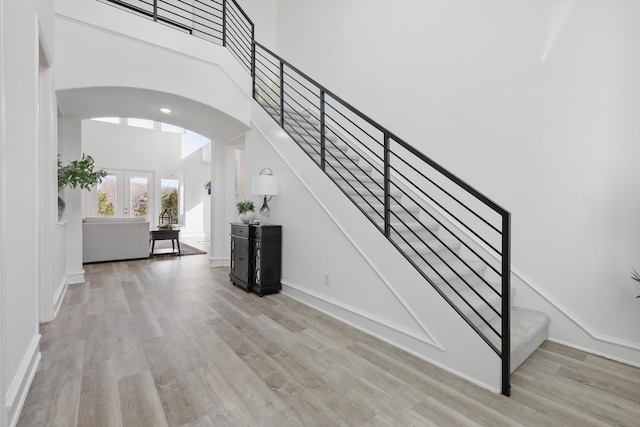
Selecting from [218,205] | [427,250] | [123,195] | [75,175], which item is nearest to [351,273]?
[427,250]

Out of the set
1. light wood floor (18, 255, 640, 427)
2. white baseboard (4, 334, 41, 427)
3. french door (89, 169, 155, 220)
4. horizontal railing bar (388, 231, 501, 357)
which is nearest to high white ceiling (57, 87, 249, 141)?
light wood floor (18, 255, 640, 427)

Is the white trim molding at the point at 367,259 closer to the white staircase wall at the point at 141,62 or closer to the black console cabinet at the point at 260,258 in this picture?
the black console cabinet at the point at 260,258

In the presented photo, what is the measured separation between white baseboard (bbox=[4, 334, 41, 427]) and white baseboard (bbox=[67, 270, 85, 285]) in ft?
8.42

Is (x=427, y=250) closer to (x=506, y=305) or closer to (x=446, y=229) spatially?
(x=446, y=229)

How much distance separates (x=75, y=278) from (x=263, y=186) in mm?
3032

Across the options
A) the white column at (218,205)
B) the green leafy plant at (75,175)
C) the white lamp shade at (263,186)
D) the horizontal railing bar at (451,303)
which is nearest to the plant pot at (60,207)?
the green leafy plant at (75,175)

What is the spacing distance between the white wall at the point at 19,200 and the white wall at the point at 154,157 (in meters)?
9.07

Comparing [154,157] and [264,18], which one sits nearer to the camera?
[264,18]

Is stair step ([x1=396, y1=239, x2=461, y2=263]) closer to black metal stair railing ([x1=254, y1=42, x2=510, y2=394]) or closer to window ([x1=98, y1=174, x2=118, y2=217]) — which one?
black metal stair railing ([x1=254, y1=42, x2=510, y2=394])

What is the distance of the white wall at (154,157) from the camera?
9.88 meters

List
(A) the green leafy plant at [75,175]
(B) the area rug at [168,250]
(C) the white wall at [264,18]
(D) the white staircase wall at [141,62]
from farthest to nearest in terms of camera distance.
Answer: (B) the area rug at [168,250], (C) the white wall at [264,18], (A) the green leafy plant at [75,175], (D) the white staircase wall at [141,62]

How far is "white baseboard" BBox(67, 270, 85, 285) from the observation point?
13.9 ft

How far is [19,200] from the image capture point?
1760 millimetres

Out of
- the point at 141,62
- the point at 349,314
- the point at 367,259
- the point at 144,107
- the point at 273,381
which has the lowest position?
the point at 273,381
